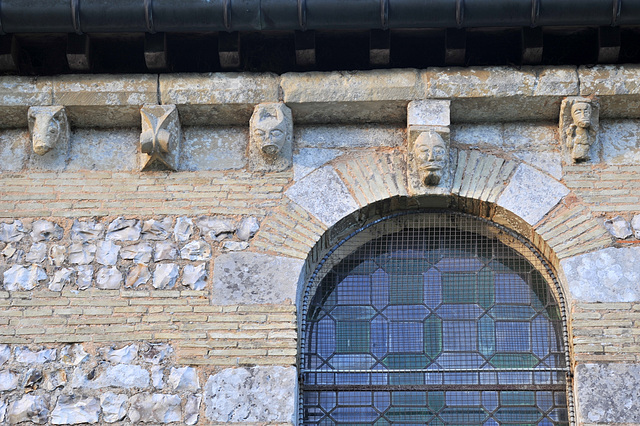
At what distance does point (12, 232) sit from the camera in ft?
19.9

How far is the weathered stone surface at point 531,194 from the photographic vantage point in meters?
6.01

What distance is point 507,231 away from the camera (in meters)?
6.26

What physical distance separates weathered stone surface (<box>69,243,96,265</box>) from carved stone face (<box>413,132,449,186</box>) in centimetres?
208

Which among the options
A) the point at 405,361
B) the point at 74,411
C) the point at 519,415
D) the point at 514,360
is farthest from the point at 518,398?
the point at 74,411

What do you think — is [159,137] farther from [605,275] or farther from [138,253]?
[605,275]

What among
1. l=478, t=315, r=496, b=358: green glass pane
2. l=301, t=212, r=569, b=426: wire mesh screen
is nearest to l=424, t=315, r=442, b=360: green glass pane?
l=301, t=212, r=569, b=426: wire mesh screen

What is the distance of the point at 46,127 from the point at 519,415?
134 inches

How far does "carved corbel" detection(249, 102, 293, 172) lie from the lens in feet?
20.0

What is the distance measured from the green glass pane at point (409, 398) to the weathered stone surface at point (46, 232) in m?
2.28

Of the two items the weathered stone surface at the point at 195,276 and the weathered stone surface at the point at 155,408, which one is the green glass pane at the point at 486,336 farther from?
the weathered stone surface at the point at 155,408

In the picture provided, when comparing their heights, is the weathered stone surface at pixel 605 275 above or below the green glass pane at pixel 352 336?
above

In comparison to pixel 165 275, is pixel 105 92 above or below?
above

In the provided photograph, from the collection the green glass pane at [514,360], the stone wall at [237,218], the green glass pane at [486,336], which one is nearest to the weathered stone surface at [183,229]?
the stone wall at [237,218]

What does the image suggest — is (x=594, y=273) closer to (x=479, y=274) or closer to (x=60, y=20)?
(x=479, y=274)
